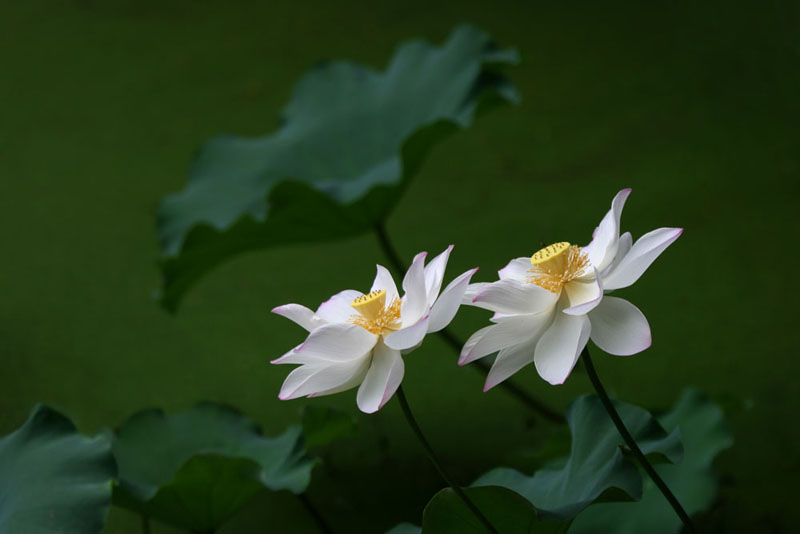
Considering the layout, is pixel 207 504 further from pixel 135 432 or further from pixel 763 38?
pixel 763 38

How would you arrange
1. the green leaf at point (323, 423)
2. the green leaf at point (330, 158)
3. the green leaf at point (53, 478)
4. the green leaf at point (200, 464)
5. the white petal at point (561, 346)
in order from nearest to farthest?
the white petal at point (561, 346), the green leaf at point (53, 478), the green leaf at point (200, 464), the green leaf at point (323, 423), the green leaf at point (330, 158)

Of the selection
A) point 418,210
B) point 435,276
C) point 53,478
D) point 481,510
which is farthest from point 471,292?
point 418,210

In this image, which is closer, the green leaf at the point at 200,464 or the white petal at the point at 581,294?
the white petal at the point at 581,294

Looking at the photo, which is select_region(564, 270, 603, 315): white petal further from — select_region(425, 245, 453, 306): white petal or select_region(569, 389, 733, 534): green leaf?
select_region(569, 389, 733, 534): green leaf

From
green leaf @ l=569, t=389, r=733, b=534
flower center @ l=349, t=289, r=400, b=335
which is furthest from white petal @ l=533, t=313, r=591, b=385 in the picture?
green leaf @ l=569, t=389, r=733, b=534

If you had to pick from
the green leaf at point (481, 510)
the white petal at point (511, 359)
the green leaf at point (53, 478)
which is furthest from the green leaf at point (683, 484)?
the green leaf at point (53, 478)

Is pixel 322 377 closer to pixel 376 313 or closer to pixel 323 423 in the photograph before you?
pixel 376 313

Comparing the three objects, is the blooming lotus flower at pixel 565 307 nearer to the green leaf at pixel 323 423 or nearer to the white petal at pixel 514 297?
the white petal at pixel 514 297

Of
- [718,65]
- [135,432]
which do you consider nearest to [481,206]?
[718,65]
